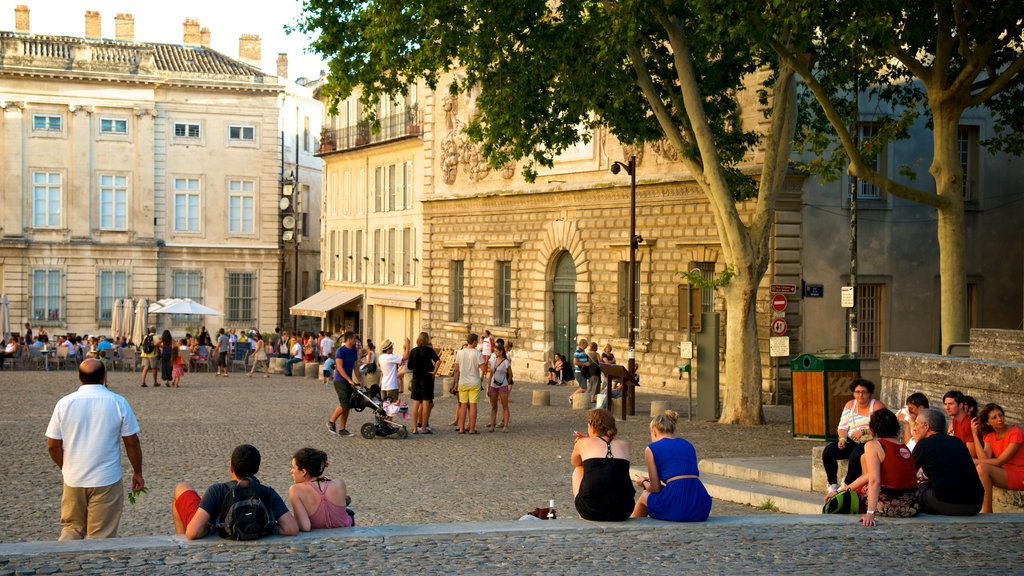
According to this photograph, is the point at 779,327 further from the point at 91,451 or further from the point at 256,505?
the point at 91,451

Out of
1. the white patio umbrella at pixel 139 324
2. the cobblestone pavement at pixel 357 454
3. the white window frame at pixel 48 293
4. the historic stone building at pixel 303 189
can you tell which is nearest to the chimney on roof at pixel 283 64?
the historic stone building at pixel 303 189

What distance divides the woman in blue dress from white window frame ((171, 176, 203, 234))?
56.8 m

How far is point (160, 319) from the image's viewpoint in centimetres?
6562

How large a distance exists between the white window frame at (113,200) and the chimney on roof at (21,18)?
881 cm

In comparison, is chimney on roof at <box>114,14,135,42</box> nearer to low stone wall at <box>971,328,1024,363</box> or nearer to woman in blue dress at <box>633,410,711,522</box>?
low stone wall at <box>971,328,1024,363</box>

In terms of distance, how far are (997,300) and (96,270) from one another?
43.4 metres

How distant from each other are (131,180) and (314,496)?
56.8m

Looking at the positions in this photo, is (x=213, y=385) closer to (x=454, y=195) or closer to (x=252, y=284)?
(x=454, y=195)

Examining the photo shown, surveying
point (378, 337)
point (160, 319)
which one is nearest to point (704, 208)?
point (378, 337)

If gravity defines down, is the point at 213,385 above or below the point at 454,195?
below

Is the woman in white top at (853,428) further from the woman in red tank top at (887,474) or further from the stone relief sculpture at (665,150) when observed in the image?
the stone relief sculpture at (665,150)

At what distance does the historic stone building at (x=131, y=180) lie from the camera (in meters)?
64.2

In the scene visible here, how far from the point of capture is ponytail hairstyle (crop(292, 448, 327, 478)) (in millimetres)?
11281

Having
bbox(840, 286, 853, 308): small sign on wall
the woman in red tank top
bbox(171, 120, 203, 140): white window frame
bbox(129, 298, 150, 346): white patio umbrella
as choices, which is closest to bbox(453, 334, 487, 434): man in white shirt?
bbox(840, 286, 853, 308): small sign on wall
